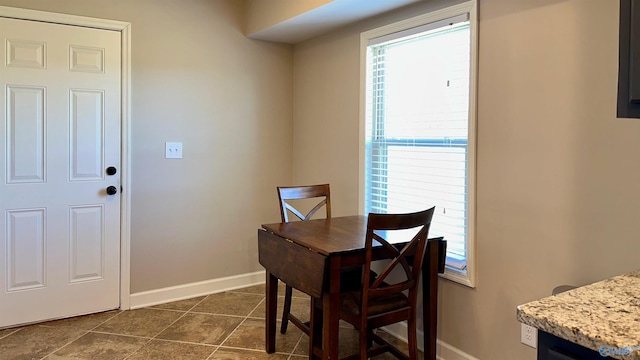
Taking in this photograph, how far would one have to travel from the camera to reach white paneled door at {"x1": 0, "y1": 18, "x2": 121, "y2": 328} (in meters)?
2.81

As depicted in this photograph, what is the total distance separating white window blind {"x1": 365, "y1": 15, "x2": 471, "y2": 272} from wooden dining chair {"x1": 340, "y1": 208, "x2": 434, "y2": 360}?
373mm

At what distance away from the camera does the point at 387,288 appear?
2.06 meters

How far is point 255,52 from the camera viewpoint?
3699 millimetres

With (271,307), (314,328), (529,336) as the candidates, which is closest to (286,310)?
(271,307)

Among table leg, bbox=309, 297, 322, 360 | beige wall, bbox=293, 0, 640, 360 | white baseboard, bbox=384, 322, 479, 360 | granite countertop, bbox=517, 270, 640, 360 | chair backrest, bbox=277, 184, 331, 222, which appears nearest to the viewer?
granite countertop, bbox=517, 270, 640, 360

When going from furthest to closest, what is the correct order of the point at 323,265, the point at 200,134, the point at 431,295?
1. the point at 200,134
2. the point at 431,295
3. the point at 323,265

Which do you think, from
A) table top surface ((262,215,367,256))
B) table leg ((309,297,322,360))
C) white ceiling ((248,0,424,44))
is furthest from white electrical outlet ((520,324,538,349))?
white ceiling ((248,0,424,44))

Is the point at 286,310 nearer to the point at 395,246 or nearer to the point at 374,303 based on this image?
the point at 374,303

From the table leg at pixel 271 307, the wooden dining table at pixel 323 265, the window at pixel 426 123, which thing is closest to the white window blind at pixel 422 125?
the window at pixel 426 123

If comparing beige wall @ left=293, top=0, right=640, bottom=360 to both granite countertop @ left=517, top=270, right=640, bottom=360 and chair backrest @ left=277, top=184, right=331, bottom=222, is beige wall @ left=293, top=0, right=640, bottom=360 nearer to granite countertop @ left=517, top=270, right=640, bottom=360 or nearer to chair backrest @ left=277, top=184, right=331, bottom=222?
granite countertop @ left=517, top=270, right=640, bottom=360

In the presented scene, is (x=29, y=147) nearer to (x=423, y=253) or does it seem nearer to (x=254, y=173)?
(x=254, y=173)

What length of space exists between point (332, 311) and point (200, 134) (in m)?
2.04

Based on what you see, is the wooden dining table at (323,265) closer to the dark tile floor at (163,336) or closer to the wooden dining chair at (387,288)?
the wooden dining chair at (387,288)

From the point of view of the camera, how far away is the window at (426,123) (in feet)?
7.68
